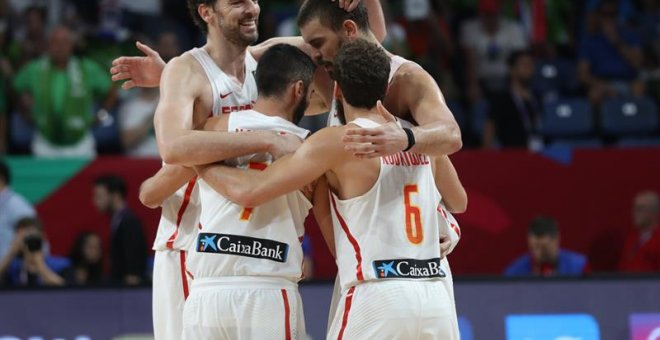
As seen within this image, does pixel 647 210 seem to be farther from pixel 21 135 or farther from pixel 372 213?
pixel 21 135

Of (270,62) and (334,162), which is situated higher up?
(270,62)

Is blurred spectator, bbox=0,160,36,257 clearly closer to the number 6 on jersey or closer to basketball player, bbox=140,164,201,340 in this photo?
basketball player, bbox=140,164,201,340

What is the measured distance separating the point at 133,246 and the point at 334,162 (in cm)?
496

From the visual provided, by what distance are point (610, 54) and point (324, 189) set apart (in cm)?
920

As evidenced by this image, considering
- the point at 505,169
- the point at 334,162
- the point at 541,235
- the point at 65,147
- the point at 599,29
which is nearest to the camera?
the point at 334,162

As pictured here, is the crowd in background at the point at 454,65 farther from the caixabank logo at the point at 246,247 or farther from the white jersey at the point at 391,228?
the white jersey at the point at 391,228

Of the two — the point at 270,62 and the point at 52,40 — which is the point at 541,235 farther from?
the point at 52,40

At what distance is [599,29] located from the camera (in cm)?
1461

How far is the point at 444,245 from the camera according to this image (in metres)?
6.06

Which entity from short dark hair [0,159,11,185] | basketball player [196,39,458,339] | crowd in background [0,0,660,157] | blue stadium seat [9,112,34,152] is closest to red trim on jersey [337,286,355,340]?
basketball player [196,39,458,339]

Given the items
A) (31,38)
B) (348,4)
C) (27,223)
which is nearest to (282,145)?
(348,4)

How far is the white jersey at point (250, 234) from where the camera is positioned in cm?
573

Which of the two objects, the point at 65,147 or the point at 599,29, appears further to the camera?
the point at 599,29

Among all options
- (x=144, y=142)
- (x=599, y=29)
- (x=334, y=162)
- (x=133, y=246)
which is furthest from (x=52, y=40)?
(x=334, y=162)
